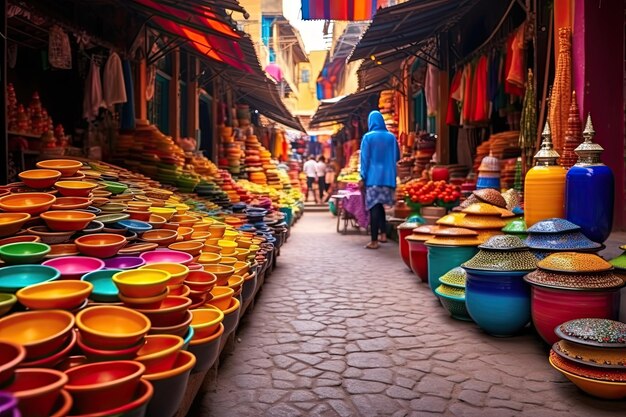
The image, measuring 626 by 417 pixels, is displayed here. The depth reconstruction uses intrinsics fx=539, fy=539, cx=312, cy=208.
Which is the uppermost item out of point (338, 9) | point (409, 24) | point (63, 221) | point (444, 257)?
point (338, 9)

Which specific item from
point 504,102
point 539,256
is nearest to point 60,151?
point 539,256

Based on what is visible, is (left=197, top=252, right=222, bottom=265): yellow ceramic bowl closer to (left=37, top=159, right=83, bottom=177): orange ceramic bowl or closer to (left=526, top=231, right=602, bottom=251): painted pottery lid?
(left=37, top=159, right=83, bottom=177): orange ceramic bowl

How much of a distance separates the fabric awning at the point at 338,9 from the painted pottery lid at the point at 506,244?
30.6 feet

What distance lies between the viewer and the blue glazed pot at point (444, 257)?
4480mm

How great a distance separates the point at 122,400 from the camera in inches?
54.0

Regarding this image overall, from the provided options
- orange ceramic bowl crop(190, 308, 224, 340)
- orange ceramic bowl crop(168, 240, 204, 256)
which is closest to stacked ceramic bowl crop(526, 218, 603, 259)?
orange ceramic bowl crop(168, 240, 204, 256)

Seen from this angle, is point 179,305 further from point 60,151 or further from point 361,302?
point 60,151

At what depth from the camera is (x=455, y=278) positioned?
4.15 m

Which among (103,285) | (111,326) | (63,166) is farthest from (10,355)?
(63,166)

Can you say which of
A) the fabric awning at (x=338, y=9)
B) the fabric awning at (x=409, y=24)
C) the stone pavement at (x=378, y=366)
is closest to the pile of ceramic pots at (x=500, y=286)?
the stone pavement at (x=378, y=366)

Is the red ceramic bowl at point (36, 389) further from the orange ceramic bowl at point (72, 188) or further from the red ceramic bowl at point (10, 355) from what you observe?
the orange ceramic bowl at point (72, 188)

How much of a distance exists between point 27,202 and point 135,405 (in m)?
1.89

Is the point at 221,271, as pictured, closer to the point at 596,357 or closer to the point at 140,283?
the point at 140,283

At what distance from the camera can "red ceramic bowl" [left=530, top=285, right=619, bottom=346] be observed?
3.03 metres
